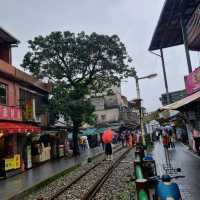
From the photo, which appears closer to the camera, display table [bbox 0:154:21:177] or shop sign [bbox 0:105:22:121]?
display table [bbox 0:154:21:177]

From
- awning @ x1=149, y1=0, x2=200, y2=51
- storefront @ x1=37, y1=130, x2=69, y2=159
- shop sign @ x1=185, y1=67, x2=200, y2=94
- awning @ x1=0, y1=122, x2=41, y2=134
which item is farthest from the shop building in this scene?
awning @ x1=149, y1=0, x2=200, y2=51

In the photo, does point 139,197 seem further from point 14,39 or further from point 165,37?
point 165,37

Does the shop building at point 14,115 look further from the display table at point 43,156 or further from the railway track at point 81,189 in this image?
the railway track at point 81,189

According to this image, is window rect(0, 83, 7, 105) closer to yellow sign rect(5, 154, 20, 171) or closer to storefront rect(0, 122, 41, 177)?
storefront rect(0, 122, 41, 177)

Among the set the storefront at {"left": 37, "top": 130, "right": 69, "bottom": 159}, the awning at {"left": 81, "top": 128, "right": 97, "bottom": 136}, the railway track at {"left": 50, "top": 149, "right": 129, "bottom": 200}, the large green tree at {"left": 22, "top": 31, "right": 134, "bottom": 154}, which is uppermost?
the large green tree at {"left": 22, "top": 31, "right": 134, "bottom": 154}

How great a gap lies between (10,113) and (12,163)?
10.2ft

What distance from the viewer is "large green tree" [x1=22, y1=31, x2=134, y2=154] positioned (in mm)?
27000

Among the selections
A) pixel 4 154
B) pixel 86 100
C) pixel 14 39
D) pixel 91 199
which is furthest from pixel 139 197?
pixel 86 100

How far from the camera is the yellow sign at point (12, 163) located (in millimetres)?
16938

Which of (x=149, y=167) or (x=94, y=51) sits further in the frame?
(x=94, y=51)

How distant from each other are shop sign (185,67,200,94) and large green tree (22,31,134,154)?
10580 mm

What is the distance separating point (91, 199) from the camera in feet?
30.7

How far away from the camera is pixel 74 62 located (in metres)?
27.5

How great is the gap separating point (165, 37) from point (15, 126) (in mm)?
17640
